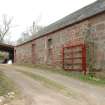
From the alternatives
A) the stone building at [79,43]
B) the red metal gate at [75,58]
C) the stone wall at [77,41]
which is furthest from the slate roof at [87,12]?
the red metal gate at [75,58]

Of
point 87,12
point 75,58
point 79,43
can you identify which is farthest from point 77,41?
point 87,12

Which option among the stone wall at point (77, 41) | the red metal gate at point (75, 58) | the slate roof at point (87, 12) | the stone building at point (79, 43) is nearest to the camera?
the stone wall at point (77, 41)

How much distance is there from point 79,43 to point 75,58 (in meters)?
1.02

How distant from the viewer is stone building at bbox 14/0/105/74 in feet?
43.7

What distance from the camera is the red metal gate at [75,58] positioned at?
46.9 feet

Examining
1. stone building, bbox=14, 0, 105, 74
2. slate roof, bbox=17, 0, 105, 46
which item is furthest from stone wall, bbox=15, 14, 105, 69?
slate roof, bbox=17, 0, 105, 46

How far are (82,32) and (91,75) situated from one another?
2.92 metres

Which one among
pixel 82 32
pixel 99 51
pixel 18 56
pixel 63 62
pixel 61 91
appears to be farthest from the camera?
pixel 18 56

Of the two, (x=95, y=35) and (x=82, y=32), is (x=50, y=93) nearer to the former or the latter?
(x=95, y=35)

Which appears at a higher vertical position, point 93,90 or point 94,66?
point 94,66

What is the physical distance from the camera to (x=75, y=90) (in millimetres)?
9211

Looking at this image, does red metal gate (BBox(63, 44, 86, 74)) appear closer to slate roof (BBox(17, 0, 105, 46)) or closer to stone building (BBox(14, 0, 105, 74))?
stone building (BBox(14, 0, 105, 74))

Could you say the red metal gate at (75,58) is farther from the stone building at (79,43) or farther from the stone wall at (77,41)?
the stone wall at (77,41)

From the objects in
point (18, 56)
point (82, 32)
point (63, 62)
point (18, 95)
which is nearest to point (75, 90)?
point (18, 95)
